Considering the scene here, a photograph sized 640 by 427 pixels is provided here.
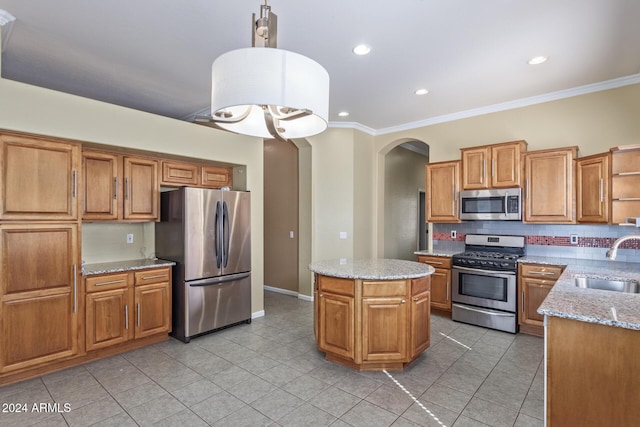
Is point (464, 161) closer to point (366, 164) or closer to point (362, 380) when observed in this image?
point (366, 164)

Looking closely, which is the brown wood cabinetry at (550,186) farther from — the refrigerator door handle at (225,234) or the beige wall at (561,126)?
the refrigerator door handle at (225,234)

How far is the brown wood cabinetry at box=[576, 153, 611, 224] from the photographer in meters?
3.34

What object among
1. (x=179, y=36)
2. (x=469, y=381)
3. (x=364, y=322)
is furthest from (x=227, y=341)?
(x=179, y=36)

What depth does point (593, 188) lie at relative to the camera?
11.4 feet

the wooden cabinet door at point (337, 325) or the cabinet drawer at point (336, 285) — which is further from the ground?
the cabinet drawer at point (336, 285)

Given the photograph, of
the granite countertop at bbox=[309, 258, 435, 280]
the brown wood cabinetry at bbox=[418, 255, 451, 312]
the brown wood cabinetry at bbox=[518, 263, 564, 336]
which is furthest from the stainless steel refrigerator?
the brown wood cabinetry at bbox=[518, 263, 564, 336]

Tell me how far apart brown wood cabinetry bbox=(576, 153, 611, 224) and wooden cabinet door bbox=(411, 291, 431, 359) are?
6.76 ft

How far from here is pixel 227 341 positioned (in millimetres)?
3635

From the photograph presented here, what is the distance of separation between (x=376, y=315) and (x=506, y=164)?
8.67 ft

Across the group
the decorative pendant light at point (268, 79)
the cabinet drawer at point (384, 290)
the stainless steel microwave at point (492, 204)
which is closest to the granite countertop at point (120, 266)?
the cabinet drawer at point (384, 290)

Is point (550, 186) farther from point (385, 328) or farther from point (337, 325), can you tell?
point (337, 325)

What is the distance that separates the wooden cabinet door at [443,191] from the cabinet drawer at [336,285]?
2.36 m

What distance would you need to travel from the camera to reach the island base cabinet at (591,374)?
159cm

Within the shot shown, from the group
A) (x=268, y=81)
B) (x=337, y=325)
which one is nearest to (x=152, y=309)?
(x=337, y=325)
